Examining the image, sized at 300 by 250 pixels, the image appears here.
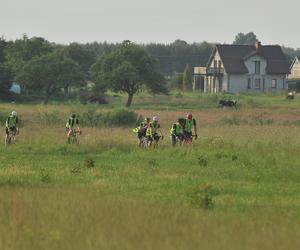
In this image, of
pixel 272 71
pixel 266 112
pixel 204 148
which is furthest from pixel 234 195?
pixel 272 71

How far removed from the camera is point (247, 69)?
330ft

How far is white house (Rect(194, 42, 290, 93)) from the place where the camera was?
329ft

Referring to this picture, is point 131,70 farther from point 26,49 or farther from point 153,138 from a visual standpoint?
point 153,138

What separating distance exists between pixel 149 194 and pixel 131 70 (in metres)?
50.9

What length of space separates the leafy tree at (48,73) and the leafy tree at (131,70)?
2.72 m

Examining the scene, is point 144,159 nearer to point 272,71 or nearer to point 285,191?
point 285,191

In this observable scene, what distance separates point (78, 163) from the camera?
23781mm

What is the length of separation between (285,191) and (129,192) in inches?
142

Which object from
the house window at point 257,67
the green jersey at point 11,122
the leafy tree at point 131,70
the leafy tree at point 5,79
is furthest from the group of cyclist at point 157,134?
the house window at point 257,67

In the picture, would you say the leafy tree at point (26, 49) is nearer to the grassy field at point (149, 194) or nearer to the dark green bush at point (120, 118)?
the dark green bush at point (120, 118)

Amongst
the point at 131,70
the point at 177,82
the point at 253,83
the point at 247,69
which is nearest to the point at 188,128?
the point at 131,70

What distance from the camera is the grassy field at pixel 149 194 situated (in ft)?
35.7

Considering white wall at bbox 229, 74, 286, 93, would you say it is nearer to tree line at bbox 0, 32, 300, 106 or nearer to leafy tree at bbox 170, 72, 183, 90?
leafy tree at bbox 170, 72, 183, 90

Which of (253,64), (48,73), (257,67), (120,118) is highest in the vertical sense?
(253,64)
